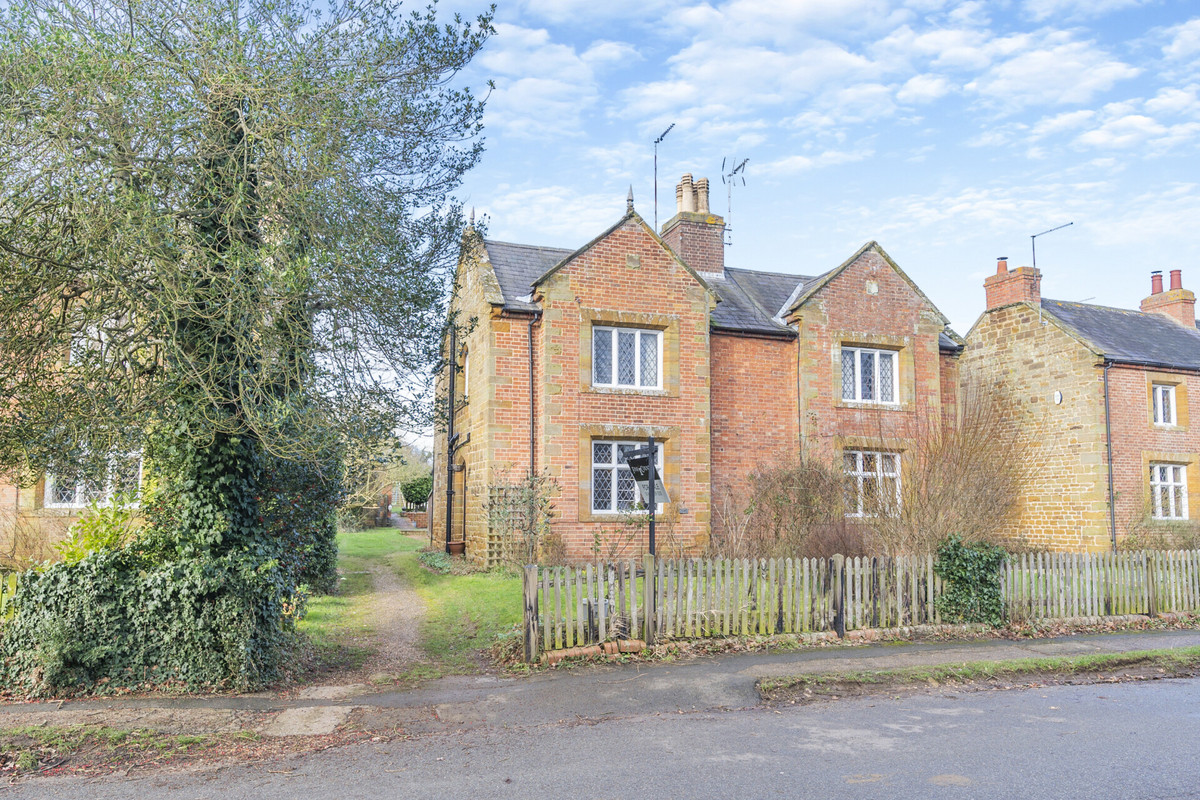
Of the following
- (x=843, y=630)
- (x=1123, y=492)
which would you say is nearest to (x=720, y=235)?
(x=1123, y=492)

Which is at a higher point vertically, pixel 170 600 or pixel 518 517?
pixel 518 517

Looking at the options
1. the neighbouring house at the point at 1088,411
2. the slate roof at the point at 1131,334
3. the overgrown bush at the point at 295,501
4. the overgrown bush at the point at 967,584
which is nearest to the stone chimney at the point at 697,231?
the neighbouring house at the point at 1088,411

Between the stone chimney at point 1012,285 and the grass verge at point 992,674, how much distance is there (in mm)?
15509

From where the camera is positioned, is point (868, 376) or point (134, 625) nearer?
point (134, 625)

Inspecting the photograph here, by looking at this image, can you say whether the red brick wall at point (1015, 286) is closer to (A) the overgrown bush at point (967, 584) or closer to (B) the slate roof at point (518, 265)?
(B) the slate roof at point (518, 265)

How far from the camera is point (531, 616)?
967 cm

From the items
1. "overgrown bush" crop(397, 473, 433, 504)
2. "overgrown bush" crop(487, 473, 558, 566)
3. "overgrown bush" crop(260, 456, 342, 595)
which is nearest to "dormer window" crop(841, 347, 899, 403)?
"overgrown bush" crop(487, 473, 558, 566)

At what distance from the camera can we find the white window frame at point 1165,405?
23.1 metres

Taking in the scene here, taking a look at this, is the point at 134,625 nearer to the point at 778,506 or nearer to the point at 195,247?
the point at 195,247

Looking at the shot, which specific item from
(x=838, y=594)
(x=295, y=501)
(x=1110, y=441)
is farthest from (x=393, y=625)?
(x=1110, y=441)

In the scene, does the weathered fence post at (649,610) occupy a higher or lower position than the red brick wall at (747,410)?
lower

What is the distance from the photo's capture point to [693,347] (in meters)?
19.4

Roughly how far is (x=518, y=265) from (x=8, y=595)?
13.3 meters

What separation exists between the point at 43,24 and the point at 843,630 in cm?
1148
